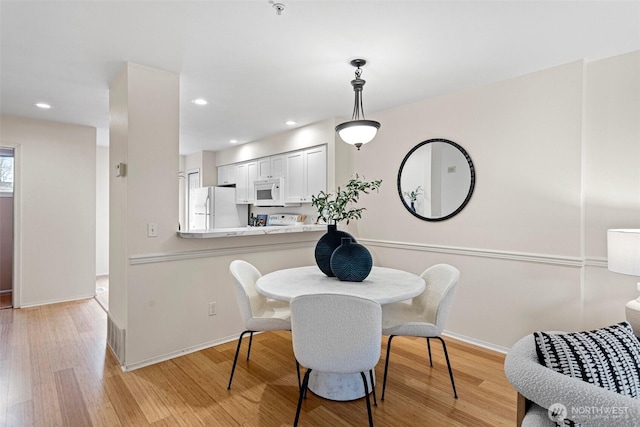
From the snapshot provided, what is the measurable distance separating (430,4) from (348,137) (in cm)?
97

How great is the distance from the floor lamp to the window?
251 inches

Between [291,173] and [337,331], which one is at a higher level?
[291,173]

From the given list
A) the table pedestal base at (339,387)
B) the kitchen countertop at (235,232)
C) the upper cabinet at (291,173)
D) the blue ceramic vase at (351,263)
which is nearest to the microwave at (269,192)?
the upper cabinet at (291,173)

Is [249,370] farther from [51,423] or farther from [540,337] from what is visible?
[540,337]

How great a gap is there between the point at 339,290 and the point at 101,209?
561cm

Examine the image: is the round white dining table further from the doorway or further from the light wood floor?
the doorway

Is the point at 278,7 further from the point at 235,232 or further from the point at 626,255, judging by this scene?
the point at 626,255

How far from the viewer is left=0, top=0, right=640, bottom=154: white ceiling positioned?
1848 millimetres

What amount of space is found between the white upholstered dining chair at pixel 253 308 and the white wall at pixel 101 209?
4685 millimetres

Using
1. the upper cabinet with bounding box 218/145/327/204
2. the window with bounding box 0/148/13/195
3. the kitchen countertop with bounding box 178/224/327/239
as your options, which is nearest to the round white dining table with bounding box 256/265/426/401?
the kitchen countertop with bounding box 178/224/327/239

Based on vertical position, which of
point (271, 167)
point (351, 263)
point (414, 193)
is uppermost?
point (271, 167)

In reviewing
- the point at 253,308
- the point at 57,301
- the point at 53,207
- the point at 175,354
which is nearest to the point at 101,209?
the point at 53,207

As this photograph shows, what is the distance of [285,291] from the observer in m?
2.01

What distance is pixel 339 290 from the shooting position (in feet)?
6.73
